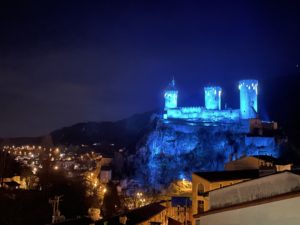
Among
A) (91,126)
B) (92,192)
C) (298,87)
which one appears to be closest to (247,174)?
(92,192)

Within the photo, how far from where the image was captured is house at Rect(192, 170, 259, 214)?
95.2 feet

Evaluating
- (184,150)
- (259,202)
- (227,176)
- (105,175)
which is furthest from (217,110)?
(259,202)

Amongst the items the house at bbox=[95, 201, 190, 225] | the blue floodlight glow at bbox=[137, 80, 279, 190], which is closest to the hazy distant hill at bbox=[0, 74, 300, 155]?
the blue floodlight glow at bbox=[137, 80, 279, 190]

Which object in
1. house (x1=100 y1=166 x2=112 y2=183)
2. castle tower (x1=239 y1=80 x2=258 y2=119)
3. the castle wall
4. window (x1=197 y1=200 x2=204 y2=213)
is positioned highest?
castle tower (x1=239 y1=80 x2=258 y2=119)

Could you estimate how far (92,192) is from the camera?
70.2m

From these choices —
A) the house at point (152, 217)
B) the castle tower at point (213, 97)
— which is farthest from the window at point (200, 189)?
the castle tower at point (213, 97)

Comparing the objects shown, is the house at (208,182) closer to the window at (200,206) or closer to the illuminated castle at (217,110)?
the window at (200,206)

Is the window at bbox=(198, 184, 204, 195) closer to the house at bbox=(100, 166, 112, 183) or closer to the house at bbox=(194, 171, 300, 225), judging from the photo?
the house at bbox=(194, 171, 300, 225)

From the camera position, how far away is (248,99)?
86188mm

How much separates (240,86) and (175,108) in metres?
17.0

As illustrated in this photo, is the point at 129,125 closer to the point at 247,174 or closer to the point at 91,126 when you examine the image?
the point at 91,126

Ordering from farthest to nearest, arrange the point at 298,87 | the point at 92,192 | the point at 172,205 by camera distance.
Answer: the point at 298,87 → the point at 92,192 → the point at 172,205

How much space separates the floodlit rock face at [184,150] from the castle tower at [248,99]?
181 inches

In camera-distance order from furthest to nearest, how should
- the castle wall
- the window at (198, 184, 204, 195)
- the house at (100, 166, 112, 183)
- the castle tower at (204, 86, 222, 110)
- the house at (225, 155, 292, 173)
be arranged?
the castle tower at (204, 86, 222, 110), the castle wall, the house at (100, 166, 112, 183), the house at (225, 155, 292, 173), the window at (198, 184, 204, 195)
